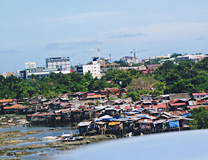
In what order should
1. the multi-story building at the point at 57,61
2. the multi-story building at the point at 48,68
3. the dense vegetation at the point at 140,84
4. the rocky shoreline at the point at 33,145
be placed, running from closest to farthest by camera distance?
1. the rocky shoreline at the point at 33,145
2. the dense vegetation at the point at 140,84
3. the multi-story building at the point at 48,68
4. the multi-story building at the point at 57,61

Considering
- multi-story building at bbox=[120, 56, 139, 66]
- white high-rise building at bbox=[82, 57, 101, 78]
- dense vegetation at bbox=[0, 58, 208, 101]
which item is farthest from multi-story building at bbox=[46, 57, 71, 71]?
dense vegetation at bbox=[0, 58, 208, 101]

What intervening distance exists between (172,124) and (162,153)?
13.3 meters

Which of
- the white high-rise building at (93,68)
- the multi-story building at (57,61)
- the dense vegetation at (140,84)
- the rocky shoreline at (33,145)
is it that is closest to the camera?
the rocky shoreline at (33,145)

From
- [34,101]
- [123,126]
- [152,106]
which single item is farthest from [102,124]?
[34,101]

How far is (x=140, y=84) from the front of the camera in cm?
3428

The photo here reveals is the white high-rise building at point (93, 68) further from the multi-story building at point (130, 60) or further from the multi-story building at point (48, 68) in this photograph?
the multi-story building at point (130, 60)

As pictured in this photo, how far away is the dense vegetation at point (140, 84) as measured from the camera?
2945cm

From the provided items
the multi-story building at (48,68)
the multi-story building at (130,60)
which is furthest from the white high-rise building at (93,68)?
the multi-story building at (130,60)

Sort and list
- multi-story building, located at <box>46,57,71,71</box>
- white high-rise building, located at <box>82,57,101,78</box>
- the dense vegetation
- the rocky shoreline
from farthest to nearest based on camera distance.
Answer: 1. multi-story building, located at <box>46,57,71,71</box>
2. white high-rise building, located at <box>82,57,101,78</box>
3. the dense vegetation
4. the rocky shoreline

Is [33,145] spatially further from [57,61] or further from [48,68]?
[57,61]

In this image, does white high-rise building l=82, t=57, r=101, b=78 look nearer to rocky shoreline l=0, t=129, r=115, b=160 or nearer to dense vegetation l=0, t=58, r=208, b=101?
dense vegetation l=0, t=58, r=208, b=101

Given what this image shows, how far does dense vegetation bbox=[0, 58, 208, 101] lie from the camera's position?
96.6 feet

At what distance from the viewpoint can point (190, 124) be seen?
1591cm

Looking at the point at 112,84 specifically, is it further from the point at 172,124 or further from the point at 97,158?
the point at 97,158
